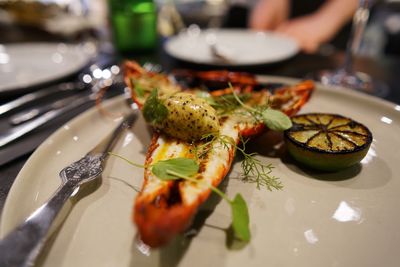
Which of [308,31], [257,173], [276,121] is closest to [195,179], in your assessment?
[257,173]

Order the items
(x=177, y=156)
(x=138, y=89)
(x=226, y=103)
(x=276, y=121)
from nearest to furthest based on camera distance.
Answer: (x=177, y=156), (x=276, y=121), (x=226, y=103), (x=138, y=89)

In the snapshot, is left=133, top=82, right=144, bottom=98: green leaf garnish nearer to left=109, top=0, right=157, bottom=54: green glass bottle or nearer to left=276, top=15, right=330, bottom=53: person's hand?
left=109, top=0, right=157, bottom=54: green glass bottle

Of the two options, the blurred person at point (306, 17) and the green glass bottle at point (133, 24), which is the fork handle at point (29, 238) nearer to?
the green glass bottle at point (133, 24)

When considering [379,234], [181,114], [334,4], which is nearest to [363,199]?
[379,234]

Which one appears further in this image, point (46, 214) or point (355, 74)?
point (355, 74)

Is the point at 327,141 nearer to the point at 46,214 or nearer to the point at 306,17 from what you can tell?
the point at 46,214

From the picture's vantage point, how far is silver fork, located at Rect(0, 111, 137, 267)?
1.96ft

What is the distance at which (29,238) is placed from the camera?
63 centimetres

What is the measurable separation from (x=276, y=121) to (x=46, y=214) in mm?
714

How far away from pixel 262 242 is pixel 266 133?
524mm

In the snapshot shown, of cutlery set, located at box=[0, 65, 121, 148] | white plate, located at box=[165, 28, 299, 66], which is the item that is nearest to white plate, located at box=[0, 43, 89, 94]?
cutlery set, located at box=[0, 65, 121, 148]

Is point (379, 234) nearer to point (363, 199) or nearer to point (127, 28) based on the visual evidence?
point (363, 199)

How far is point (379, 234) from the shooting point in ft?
2.45

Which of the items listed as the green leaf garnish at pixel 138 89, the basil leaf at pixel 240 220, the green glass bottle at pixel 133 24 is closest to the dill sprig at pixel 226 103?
the green leaf garnish at pixel 138 89
